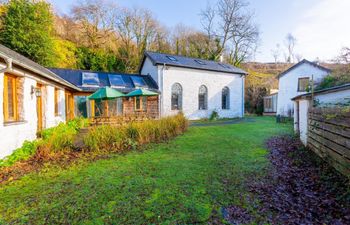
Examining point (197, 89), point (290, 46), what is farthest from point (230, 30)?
point (290, 46)

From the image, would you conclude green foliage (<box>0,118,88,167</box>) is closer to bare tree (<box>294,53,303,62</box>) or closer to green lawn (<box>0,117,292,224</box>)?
green lawn (<box>0,117,292,224</box>)

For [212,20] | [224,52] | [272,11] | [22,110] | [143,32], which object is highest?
[212,20]

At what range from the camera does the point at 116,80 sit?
15.1 m

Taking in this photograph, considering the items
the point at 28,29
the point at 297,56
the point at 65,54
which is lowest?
the point at 65,54

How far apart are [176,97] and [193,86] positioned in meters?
1.97

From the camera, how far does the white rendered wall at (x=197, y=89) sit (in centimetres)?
1584

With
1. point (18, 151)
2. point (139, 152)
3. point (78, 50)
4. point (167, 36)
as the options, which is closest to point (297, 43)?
point (167, 36)

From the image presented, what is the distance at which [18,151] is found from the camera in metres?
5.21

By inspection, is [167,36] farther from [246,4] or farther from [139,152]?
[139,152]

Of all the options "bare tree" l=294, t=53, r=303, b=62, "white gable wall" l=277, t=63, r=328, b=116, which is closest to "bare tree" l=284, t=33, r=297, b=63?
"bare tree" l=294, t=53, r=303, b=62

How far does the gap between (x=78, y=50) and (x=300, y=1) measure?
69.7 feet

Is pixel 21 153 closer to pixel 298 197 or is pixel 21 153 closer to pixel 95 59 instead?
pixel 298 197

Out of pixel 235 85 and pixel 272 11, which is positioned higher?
pixel 272 11

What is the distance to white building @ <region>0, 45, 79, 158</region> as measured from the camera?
4.79 metres
